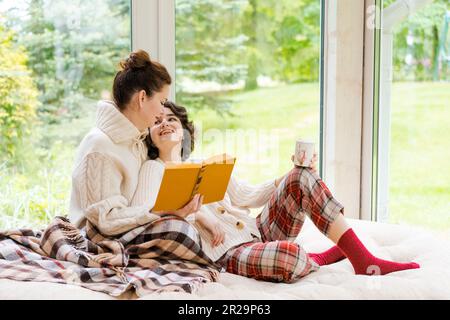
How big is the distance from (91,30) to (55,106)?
0.33 m

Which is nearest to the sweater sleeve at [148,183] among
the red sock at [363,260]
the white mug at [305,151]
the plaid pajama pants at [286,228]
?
the plaid pajama pants at [286,228]

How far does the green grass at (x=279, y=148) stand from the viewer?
263cm

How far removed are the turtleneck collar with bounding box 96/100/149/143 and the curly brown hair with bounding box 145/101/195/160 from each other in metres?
0.11

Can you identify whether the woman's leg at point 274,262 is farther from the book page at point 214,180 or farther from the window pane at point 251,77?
the window pane at point 251,77

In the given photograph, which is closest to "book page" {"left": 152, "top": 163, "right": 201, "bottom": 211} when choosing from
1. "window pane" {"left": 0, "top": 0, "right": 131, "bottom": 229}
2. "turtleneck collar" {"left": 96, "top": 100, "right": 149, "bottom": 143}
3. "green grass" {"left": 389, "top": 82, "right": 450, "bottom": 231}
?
"turtleneck collar" {"left": 96, "top": 100, "right": 149, "bottom": 143}

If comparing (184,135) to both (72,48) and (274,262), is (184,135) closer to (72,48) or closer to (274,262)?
(274,262)

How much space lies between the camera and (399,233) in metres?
2.29

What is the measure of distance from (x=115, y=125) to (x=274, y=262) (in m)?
0.61

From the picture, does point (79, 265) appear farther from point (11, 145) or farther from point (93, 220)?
point (11, 145)

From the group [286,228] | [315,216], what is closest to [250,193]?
[286,228]

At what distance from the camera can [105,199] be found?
1912 millimetres

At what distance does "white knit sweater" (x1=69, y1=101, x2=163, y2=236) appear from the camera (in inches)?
74.8

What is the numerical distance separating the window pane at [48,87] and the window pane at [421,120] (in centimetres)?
117

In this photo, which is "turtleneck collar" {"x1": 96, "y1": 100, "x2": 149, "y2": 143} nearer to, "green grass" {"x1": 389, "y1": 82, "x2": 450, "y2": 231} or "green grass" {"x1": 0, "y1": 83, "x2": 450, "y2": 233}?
"green grass" {"x1": 0, "y1": 83, "x2": 450, "y2": 233}
